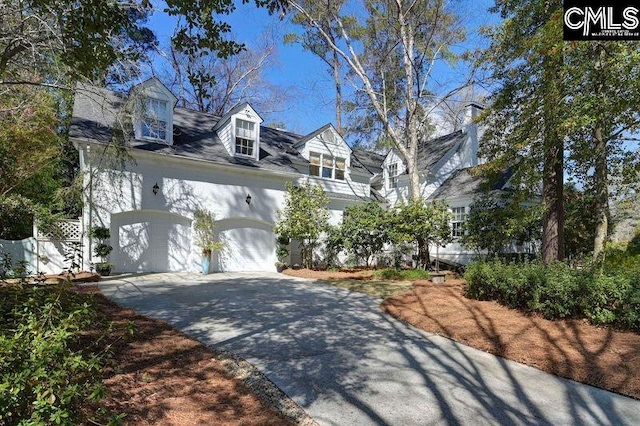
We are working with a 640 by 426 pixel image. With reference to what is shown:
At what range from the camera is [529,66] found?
10.2 m

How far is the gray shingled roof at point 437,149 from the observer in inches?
759

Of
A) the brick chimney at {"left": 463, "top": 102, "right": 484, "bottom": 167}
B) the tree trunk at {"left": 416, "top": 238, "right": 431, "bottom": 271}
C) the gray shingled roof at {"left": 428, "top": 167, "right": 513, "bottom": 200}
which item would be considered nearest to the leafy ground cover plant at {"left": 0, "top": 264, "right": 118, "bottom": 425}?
the tree trunk at {"left": 416, "top": 238, "right": 431, "bottom": 271}

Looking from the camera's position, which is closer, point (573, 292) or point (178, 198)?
point (573, 292)

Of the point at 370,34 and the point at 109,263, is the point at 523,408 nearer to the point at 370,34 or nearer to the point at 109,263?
the point at 109,263

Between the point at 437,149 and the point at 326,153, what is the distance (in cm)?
715

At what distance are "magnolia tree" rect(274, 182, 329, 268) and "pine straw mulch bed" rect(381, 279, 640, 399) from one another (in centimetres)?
693

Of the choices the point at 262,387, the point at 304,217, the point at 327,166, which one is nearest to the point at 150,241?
the point at 304,217

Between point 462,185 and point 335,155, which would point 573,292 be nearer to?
point 462,185

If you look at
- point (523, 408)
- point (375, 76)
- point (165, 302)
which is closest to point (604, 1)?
point (523, 408)

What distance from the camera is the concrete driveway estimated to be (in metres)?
3.39

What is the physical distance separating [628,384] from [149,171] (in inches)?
524

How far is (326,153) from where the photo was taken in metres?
17.6

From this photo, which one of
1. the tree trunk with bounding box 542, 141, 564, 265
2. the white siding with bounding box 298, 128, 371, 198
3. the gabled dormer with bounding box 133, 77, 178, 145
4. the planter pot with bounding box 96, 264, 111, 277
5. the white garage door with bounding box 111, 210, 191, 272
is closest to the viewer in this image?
the tree trunk with bounding box 542, 141, 564, 265

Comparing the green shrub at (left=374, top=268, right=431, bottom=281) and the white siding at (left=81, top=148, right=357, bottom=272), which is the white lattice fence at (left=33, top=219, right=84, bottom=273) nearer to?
the white siding at (left=81, top=148, right=357, bottom=272)
